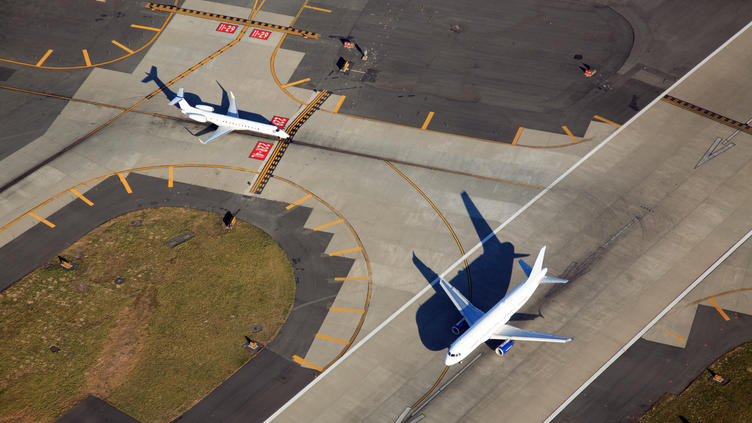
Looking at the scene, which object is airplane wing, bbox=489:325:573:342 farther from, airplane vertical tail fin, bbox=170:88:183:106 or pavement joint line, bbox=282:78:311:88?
airplane vertical tail fin, bbox=170:88:183:106

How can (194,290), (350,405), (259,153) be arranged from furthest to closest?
(259,153), (194,290), (350,405)

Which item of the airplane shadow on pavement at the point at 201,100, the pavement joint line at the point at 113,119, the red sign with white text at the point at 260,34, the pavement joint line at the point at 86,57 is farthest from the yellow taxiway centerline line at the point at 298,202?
the pavement joint line at the point at 86,57

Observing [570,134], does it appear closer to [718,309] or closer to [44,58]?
[718,309]

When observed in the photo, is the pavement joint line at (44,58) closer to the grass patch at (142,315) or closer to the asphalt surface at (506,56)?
the grass patch at (142,315)

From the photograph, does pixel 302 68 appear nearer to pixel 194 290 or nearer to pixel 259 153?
pixel 259 153

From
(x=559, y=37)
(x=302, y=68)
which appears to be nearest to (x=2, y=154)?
(x=302, y=68)

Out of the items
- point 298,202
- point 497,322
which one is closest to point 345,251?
point 298,202
